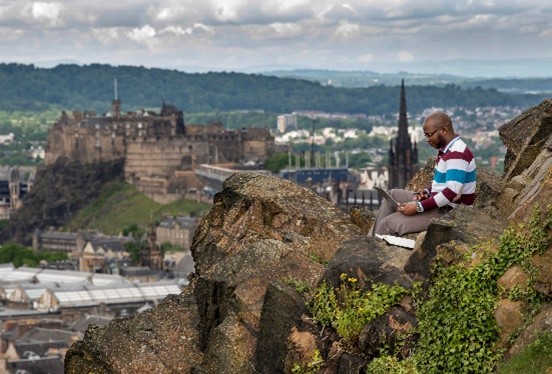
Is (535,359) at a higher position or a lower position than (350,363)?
higher

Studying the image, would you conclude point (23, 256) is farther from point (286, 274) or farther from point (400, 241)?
point (400, 241)

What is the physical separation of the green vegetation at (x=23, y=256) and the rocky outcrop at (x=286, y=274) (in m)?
156

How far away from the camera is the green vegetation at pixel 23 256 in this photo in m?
178

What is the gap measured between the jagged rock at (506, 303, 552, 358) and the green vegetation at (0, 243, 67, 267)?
162 meters

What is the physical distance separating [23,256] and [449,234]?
544 ft

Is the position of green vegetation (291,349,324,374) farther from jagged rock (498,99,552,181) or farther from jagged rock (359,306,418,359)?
jagged rock (498,99,552,181)

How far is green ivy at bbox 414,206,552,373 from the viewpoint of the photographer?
16.3m

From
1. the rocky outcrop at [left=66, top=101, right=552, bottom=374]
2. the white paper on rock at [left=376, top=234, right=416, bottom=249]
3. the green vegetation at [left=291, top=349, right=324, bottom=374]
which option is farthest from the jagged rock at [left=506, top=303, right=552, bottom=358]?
the white paper on rock at [left=376, top=234, right=416, bottom=249]

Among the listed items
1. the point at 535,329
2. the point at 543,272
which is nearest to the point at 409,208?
the point at 543,272

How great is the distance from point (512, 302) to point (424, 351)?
36.9 inches

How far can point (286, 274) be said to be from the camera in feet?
64.3

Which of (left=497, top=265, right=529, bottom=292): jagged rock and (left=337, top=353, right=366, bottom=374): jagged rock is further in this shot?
(left=337, top=353, right=366, bottom=374): jagged rock

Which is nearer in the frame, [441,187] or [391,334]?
[391,334]

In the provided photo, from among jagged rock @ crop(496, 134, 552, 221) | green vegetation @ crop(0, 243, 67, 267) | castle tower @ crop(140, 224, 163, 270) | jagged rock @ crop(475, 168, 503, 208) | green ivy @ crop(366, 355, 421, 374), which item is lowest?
green vegetation @ crop(0, 243, 67, 267)
